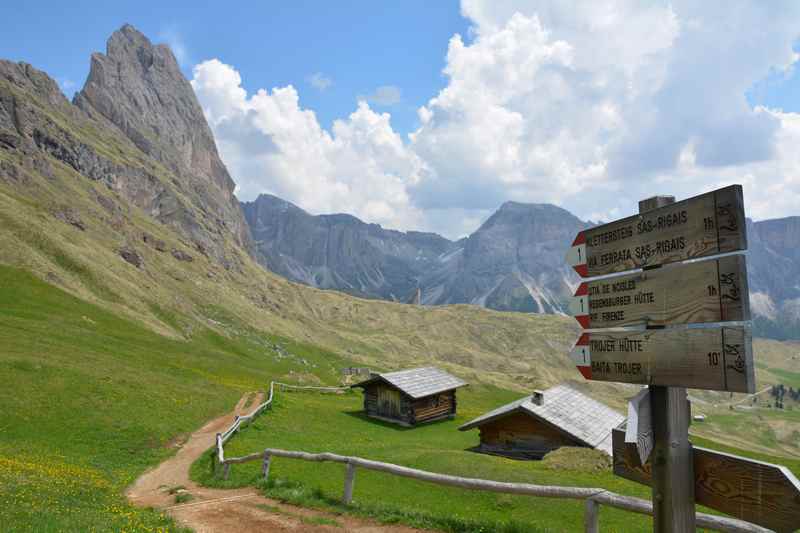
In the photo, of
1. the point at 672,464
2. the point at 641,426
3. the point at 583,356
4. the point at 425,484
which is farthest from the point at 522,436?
the point at 641,426

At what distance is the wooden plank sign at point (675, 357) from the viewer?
432 centimetres

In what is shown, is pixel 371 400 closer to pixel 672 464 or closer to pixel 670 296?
pixel 672 464

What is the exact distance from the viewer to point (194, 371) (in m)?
52.3

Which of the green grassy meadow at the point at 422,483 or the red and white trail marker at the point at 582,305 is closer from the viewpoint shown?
the red and white trail marker at the point at 582,305

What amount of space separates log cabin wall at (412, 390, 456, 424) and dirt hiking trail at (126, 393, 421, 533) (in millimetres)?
29057

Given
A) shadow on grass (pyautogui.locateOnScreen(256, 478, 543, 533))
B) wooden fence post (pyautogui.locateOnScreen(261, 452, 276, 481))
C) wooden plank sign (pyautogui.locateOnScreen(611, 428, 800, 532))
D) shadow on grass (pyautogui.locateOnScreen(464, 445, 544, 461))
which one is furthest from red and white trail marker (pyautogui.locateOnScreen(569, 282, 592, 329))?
shadow on grass (pyautogui.locateOnScreen(464, 445, 544, 461))

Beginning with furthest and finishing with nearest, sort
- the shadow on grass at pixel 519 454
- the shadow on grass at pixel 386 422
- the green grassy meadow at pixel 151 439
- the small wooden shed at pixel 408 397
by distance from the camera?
the small wooden shed at pixel 408 397 → the shadow on grass at pixel 386 422 → the shadow on grass at pixel 519 454 → the green grassy meadow at pixel 151 439

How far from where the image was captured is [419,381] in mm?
49031

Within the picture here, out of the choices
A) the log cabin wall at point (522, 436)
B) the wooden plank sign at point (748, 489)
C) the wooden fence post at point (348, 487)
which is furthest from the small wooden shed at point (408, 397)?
the wooden plank sign at point (748, 489)

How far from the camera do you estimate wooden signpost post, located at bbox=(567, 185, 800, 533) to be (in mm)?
4363

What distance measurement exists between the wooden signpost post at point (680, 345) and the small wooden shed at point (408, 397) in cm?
4129

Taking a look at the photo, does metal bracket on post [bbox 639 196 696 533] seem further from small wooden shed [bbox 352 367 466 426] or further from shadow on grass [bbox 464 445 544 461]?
small wooden shed [bbox 352 367 466 426]

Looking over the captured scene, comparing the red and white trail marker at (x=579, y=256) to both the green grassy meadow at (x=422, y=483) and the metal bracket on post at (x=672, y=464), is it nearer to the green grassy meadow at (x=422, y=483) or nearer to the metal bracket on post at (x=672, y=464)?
the metal bracket on post at (x=672, y=464)

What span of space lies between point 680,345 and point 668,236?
1149 millimetres
